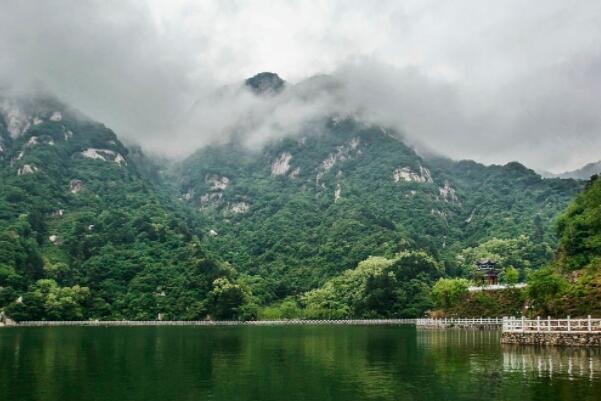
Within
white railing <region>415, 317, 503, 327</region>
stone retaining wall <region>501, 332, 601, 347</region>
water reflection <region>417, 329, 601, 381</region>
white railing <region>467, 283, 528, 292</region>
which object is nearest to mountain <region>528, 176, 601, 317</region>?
white railing <region>467, 283, 528, 292</region>

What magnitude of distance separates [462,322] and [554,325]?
42.4 m

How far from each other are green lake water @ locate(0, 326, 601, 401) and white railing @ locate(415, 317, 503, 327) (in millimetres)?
36372

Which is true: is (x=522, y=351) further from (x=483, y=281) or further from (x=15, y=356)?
(x=483, y=281)

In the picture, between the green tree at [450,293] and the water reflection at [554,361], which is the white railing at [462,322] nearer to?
the green tree at [450,293]

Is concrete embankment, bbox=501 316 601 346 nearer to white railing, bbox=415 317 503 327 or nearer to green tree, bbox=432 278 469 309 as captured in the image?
white railing, bbox=415 317 503 327

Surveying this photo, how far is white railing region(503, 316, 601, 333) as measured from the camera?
53.0 m

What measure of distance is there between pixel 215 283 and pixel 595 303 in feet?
342

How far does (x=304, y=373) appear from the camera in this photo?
131 ft

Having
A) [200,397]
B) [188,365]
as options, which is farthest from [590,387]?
[188,365]

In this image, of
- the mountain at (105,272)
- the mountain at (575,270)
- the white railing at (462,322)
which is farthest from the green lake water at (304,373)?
the mountain at (105,272)

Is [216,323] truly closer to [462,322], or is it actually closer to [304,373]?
[462,322]

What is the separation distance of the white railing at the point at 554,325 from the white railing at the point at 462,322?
113ft

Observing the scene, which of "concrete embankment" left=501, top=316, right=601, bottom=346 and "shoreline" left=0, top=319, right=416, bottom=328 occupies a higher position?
"concrete embankment" left=501, top=316, right=601, bottom=346

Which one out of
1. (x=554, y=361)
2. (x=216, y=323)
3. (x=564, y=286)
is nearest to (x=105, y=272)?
(x=216, y=323)
